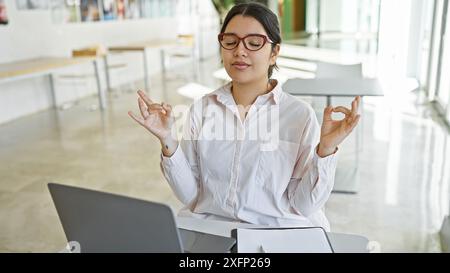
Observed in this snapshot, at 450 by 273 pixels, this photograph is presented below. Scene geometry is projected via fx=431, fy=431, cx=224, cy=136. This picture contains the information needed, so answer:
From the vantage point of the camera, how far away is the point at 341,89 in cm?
350

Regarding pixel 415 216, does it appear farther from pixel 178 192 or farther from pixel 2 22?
pixel 2 22

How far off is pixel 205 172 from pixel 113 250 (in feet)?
1.90

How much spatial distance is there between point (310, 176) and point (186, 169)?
41cm

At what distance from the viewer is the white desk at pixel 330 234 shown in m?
1.03

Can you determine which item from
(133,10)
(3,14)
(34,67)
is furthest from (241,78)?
(133,10)

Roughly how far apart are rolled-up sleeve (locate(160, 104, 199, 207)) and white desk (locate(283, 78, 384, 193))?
2.06 meters

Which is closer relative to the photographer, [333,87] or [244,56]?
[244,56]

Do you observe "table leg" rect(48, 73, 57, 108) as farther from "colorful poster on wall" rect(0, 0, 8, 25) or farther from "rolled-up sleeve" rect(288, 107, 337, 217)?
"rolled-up sleeve" rect(288, 107, 337, 217)

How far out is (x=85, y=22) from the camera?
23.8 feet

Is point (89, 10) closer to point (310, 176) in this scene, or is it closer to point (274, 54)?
point (274, 54)

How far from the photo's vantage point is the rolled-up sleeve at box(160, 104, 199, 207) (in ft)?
4.61

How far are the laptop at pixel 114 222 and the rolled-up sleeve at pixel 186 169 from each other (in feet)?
1.55

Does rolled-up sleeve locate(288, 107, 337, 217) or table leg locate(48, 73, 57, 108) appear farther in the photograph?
table leg locate(48, 73, 57, 108)

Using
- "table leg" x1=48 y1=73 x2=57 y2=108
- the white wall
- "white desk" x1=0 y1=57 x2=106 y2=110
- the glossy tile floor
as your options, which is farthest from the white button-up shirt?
"table leg" x1=48 y1=73 x2=57 y2=108
